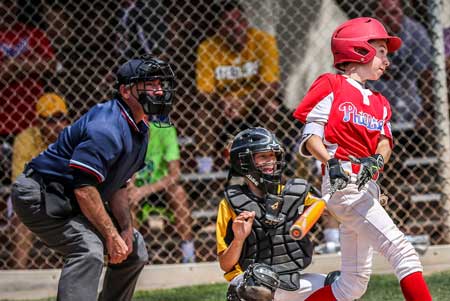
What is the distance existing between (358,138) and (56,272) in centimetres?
308

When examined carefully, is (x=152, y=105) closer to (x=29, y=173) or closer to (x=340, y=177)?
(x=29, y=173)

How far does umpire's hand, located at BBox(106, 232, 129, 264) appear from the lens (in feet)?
15.0

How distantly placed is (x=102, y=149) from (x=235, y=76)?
9.28ft

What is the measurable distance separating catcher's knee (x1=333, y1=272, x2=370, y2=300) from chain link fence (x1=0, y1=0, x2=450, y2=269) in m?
2.48

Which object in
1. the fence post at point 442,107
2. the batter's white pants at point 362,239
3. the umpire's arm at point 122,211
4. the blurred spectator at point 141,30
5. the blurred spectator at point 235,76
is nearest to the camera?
the batter's white pants at point 362,239

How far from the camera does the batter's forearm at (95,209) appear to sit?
14.7 ft

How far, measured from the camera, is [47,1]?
7.65 m

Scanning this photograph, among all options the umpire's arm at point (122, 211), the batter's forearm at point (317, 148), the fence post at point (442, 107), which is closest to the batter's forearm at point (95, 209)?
the umpire's arm at point (122, 211)

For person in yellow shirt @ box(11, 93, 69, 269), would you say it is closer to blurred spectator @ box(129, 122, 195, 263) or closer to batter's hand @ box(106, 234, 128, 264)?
Answer: blurred spectator @ box(129, 122, 195, 263)

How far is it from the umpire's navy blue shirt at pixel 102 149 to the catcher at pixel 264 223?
0.52 m

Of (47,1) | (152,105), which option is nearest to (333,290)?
(152,105)

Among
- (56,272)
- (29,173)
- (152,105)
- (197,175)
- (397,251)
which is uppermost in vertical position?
(152,105)

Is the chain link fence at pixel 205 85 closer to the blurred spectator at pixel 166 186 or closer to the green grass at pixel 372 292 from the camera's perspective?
the blurred spectator at pixel 166 186

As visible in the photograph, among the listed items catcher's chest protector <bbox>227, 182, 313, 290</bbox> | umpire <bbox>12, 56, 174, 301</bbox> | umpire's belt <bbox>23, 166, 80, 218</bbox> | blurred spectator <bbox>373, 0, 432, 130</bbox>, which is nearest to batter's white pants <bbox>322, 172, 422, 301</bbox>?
catcher's chest protector <bbox>227, 182, 313, 290</bbox>
